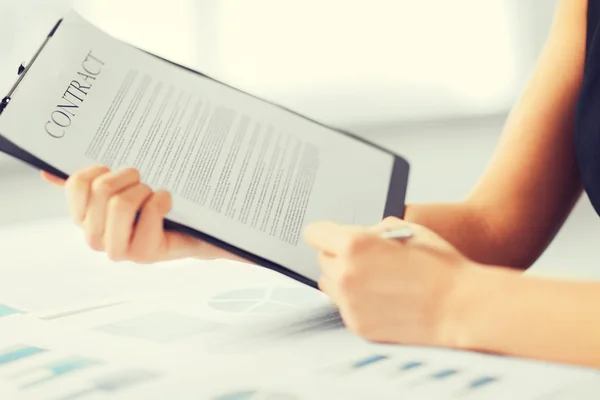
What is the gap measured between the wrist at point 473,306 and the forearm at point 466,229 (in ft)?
0.71

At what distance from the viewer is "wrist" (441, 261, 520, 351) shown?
367mm

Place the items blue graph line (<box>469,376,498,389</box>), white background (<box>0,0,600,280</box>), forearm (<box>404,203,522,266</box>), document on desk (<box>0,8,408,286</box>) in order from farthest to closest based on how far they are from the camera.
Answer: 1. white background (<box>0,0,600,280</box>)
2. forearm (<box>404,203,522,266</box>)
3. document on desk (<box>0,8,408,286</box>)
4. blue graph line (<box>469,376,498,389</box>)

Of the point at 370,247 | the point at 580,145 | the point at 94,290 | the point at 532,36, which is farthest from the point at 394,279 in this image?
the point at 532,36

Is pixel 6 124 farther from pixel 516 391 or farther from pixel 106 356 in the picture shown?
pixel 516 391

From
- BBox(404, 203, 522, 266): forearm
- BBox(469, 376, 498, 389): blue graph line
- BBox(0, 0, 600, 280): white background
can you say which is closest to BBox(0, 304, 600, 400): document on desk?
BBox(469, 376, 498, 389): blue graph line

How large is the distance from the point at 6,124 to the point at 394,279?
11.5 inches

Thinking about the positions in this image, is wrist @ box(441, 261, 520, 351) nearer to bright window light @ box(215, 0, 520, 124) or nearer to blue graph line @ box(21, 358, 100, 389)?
blue graph line @ box(21, 358, 100, 389)

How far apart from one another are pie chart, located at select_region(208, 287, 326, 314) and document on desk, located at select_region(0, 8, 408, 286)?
9 centimetres

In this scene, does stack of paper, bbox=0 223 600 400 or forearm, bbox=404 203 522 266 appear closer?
stack of paper, bbox=0 223 600 400

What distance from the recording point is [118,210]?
1.55ft

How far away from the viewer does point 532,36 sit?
4.04ft

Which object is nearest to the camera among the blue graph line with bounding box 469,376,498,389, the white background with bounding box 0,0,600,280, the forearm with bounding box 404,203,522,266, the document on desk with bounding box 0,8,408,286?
the blue graph line with bounding box 469,376,498,389

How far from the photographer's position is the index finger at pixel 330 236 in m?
0.40

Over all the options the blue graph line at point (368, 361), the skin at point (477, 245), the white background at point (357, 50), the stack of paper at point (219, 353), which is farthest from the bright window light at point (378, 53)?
the blue graph line at point (368, 361)
